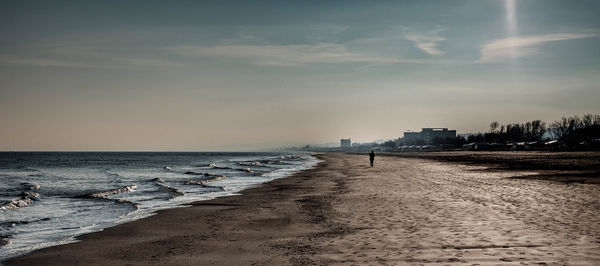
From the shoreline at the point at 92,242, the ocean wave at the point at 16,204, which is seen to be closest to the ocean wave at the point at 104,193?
the ocean wave at the point at 16,204

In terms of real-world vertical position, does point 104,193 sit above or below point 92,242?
below

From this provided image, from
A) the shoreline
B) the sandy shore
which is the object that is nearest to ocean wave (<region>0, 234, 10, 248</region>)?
the shoreline

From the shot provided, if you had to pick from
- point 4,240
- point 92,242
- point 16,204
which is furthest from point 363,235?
point 16,204

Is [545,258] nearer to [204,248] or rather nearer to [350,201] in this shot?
[204,248]

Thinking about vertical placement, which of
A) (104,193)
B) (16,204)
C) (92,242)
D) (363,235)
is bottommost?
(104,193)

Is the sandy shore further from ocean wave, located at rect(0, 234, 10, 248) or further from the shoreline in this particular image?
ocean wave, located at rect(0, 234, 10, 248)

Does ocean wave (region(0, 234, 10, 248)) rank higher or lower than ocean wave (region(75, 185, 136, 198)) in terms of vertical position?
higher

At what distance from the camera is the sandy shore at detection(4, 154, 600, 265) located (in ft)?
30.7

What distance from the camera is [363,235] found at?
11.8 meters

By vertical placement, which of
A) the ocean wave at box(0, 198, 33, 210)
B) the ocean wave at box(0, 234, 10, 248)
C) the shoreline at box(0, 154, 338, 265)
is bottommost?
the ocean wave at box(0, 198, 33, 210)

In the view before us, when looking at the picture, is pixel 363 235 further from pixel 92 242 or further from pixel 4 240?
pixel 4 240

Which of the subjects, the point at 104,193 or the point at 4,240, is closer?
the point at 4,240

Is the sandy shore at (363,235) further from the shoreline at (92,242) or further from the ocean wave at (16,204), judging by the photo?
the ocean wave at (16,204)

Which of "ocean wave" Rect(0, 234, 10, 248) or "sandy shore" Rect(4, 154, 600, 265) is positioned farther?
"ocean wave" Rect(0, 234, 10, 248)
